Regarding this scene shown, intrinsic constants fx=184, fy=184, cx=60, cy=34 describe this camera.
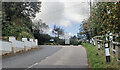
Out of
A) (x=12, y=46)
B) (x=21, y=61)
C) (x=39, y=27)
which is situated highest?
(x=39, y=27)

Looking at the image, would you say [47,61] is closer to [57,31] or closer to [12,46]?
[12,46]

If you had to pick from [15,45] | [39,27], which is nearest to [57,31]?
[39,27]

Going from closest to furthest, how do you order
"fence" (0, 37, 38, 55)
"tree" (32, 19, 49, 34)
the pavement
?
the pavement → "fence" (0, 37, 38, 55) → "tree" (32, 19, 49, 34)

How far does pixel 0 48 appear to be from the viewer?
15562 millimetres

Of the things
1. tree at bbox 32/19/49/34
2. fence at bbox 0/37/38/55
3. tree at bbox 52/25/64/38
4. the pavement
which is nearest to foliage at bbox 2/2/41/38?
fence at bbox 0/37/38/55

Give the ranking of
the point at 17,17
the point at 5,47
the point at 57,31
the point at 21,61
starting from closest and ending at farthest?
the point at 21,61
the point at 5,47
the point at 17,17
the point at 57,31

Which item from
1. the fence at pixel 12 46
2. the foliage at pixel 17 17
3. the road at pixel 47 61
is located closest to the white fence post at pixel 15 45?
the fence at pixel 12 46

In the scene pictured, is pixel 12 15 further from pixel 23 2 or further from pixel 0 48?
pixel 0 48

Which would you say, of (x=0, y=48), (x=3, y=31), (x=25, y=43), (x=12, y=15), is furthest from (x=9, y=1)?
(x=0, y=48)

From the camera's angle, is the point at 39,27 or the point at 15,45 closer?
the point at 15,45

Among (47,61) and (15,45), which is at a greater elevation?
(15,45)

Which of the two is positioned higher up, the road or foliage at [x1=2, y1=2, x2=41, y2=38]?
foliage at [x1=2, y1=2, x2=41, y2=38]

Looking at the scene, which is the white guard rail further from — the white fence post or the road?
the road

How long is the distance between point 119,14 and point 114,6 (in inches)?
11.5
